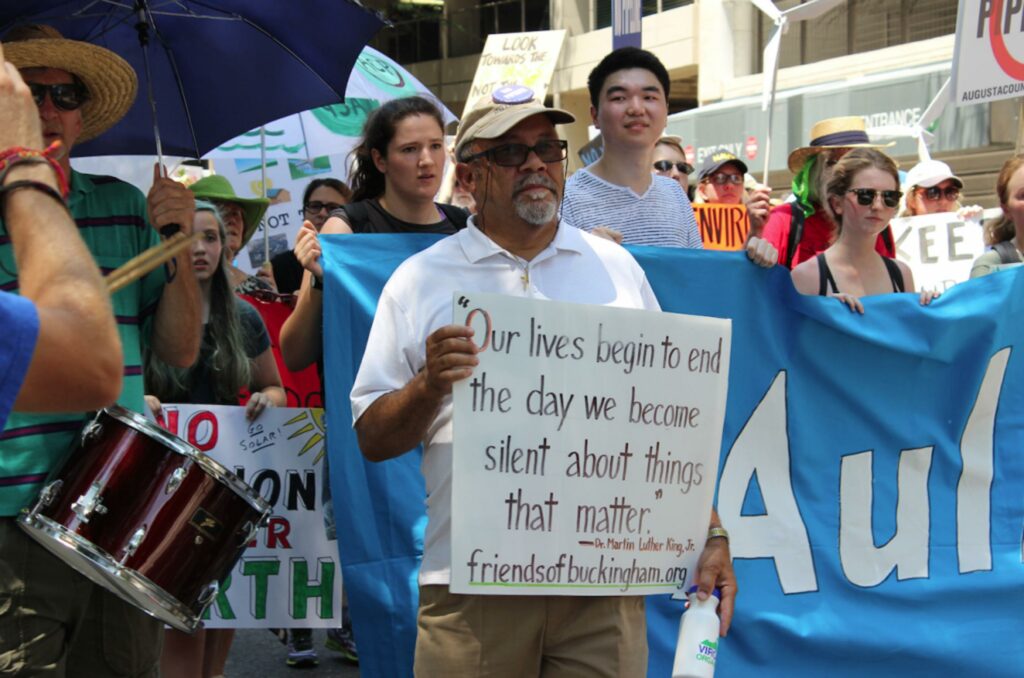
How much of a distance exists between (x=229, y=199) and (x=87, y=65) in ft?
8.84

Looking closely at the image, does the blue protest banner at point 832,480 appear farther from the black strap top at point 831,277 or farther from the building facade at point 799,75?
the building facade at point 799,75

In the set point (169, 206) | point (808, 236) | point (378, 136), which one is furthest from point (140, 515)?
point (808, 236)

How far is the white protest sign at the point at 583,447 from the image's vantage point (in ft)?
8.82

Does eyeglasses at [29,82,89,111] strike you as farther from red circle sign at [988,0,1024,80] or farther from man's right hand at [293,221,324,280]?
red circle sign at [988,0,1024,80]

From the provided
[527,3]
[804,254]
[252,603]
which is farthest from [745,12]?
[252,603]

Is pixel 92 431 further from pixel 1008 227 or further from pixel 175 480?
pixel 1008 227

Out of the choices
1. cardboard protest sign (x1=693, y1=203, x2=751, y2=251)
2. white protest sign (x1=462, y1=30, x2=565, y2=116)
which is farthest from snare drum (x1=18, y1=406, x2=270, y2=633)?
white protest sign (x1=462, y1=30, x2=565, y2=116)

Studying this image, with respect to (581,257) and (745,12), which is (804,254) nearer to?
(581,257)

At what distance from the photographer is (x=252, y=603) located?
4770mm

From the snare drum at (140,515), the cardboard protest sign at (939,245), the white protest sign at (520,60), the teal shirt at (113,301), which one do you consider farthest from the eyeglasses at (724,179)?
the white protest sign at (520,60)

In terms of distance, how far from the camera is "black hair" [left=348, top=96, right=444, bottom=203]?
179 inches

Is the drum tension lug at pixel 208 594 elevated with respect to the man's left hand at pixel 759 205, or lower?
lower

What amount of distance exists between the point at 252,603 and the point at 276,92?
1867 millimetres

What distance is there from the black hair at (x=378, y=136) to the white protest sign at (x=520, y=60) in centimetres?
1311
